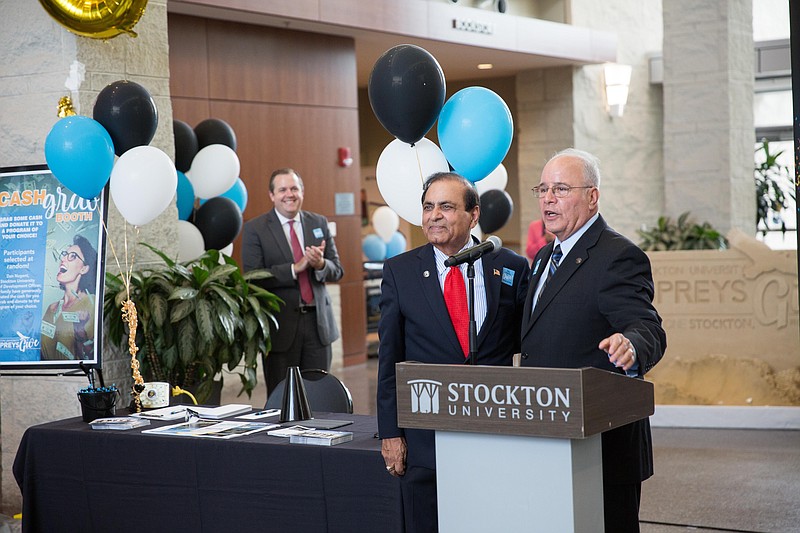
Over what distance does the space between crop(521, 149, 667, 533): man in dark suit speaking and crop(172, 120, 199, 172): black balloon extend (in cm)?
338

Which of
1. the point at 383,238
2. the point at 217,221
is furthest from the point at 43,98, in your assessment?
the point at 383,238

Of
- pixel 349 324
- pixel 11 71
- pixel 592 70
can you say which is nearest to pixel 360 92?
pixel 592 70

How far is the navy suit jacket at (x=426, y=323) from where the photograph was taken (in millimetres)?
2938

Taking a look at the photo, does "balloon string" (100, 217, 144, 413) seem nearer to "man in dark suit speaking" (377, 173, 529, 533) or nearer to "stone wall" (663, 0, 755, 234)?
"man in dark suit speaking" (377, 173, 529, 533)

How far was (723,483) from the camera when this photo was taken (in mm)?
5301

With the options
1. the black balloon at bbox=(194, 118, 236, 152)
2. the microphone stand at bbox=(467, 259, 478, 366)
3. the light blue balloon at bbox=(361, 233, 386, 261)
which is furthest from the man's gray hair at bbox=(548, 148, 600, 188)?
the light blue balloon at bbox=(361, 233, 386, 261)

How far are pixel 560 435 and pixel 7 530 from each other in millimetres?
3055

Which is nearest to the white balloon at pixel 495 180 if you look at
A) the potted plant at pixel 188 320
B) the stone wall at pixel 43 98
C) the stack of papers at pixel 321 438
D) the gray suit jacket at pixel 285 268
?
the gray suit jacket at pixel 285 268

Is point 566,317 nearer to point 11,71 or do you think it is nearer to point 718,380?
point 11,71

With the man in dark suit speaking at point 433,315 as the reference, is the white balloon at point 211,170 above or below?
above

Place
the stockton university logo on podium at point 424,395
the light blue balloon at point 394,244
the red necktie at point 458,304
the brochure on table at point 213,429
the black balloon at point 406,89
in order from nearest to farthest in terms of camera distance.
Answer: the stockton university logo on podium at point 424,395 → the red necktie at point 458,304 → the brochure on table at point 213,429 → the black balloon at point 406,89 → the light blue balloon at point 394,244

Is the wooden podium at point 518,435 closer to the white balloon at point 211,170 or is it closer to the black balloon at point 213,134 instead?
the white balloon at point 211,170

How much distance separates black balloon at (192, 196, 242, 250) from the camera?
229 inches

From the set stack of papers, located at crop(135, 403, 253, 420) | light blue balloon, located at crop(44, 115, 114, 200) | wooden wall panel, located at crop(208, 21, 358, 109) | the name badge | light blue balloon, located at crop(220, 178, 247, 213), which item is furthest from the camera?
wooden wall panel, located at crop(208, 21, 358, 109)
